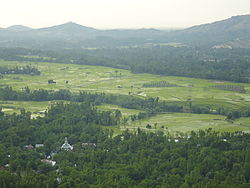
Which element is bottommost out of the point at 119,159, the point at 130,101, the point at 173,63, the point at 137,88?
the point at 119,159

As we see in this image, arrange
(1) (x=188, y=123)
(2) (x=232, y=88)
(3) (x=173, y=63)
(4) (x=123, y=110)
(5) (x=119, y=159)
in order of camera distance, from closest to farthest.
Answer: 1. (5) (x=119, y=159)
2. (1) (x=188, y=123)
3. (4) (x=123, y=110)
4. (2) (x=232, y=88)
5. (3) (x=173, y=63)

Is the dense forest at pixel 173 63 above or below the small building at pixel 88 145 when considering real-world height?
above

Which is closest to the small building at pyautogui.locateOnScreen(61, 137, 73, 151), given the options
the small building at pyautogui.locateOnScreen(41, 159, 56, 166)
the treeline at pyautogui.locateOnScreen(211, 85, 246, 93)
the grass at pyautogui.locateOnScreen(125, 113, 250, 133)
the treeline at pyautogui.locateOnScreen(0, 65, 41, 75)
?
the small building at pyautogui.locateOnScreen(41, 159, 56, 166)

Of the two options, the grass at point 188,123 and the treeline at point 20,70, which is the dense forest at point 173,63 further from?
the grass at point 188,123

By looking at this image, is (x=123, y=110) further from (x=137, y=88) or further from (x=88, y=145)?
(x=88, y=145)

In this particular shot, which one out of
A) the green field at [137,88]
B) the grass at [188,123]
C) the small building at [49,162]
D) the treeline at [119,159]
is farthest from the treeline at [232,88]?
the small building at [49,162]

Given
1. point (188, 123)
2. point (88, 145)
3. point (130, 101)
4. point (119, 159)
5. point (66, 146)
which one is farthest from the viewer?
point (130, 101)

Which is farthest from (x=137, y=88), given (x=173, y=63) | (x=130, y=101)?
(x=173, y=63)
